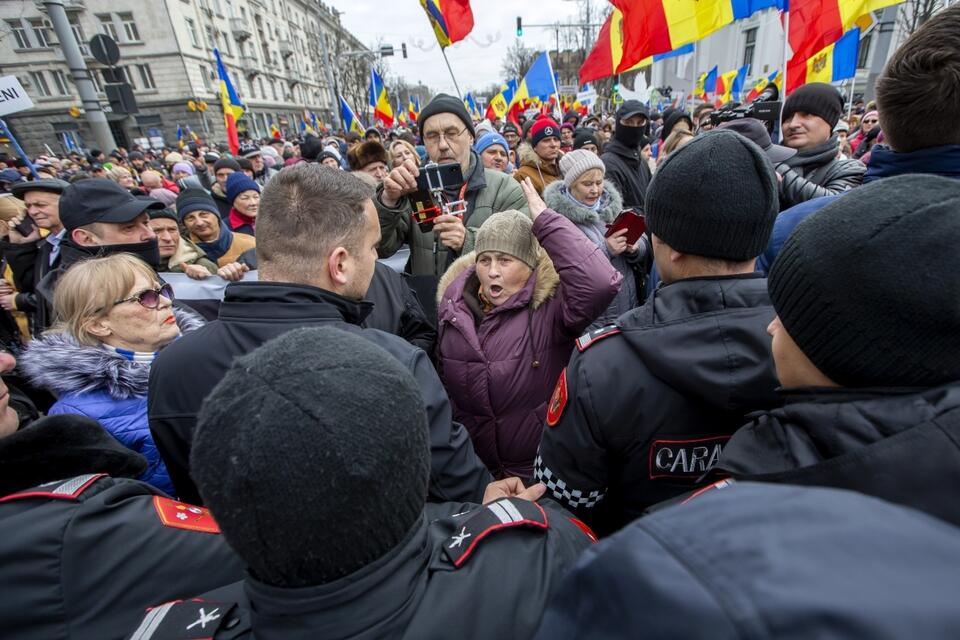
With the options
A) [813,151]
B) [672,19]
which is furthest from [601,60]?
[813,151]

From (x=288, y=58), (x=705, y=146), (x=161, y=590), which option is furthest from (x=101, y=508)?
(x=288, y=58)

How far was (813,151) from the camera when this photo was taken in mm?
3078

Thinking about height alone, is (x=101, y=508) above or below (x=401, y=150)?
below

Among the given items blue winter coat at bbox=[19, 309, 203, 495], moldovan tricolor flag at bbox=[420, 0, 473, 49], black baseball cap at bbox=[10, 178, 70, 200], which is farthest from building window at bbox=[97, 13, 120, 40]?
blue winter coat at bbox=[19, 309, 203, 495]

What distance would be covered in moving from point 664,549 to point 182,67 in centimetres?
4382

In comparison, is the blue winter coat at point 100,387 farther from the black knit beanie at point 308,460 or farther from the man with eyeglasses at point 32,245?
the man with eyeglasses at point 32,245

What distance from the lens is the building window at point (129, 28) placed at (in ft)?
108

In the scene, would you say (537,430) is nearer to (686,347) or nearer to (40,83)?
(686,347)

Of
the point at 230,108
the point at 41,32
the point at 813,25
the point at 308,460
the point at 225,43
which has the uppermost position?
the point at 41,32

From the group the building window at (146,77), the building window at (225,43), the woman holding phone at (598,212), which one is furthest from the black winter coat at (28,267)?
the building window at (225,43)

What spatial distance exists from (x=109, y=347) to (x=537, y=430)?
186 cm

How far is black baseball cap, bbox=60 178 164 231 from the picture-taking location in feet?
9.01

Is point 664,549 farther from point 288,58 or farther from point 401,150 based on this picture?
point 288,58

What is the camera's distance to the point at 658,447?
139 centimetres
